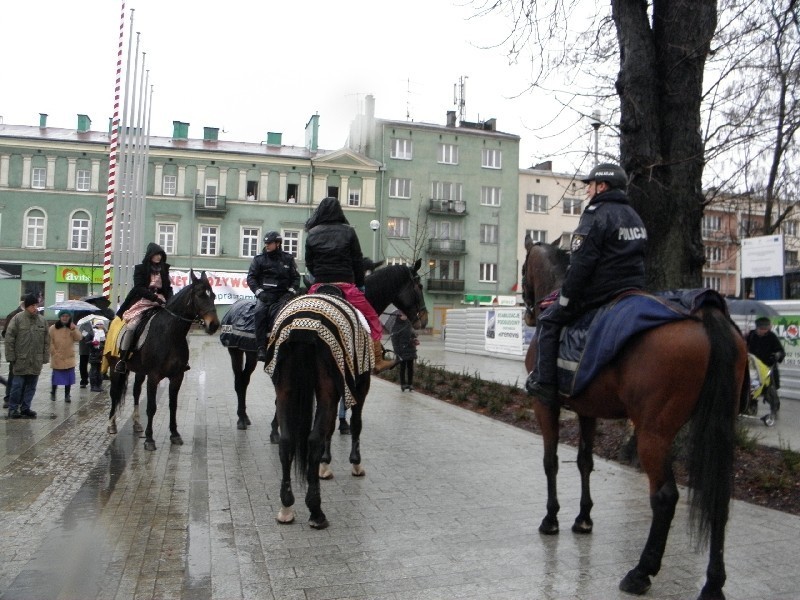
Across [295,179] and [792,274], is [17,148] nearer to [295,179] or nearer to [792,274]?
[295,179]

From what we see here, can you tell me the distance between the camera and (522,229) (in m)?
66.4

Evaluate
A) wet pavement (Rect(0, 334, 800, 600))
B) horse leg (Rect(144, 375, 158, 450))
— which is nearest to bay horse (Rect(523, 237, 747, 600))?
wet pavement (Rect(0, 334, 800, 600))

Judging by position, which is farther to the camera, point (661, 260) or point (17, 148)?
point (17, 148)

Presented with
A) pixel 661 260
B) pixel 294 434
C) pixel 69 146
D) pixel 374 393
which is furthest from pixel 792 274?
pixel 69 146

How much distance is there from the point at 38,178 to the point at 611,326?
189 ft

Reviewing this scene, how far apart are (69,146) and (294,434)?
55238mm

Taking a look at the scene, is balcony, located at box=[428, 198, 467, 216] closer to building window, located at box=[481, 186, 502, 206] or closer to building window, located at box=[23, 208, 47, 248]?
building window, located at box=[481, 186, 502, 206]

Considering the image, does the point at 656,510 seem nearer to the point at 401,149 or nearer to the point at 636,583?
the point at 636,583

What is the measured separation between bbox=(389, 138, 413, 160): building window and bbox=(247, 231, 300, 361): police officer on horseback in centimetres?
5313

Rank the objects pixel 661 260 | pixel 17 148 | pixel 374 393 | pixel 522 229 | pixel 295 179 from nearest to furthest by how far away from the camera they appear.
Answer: pixel 661 260, pixel 374 393, pixel 17 148, pixel 295 179, pixel 522 229

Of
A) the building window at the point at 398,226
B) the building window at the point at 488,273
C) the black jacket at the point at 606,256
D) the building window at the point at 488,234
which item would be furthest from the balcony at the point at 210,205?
the black jacket at the point at 606,256

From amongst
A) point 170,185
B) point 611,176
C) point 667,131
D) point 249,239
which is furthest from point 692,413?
point 170,185

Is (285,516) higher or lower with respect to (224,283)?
lower

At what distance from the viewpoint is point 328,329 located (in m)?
5.89
